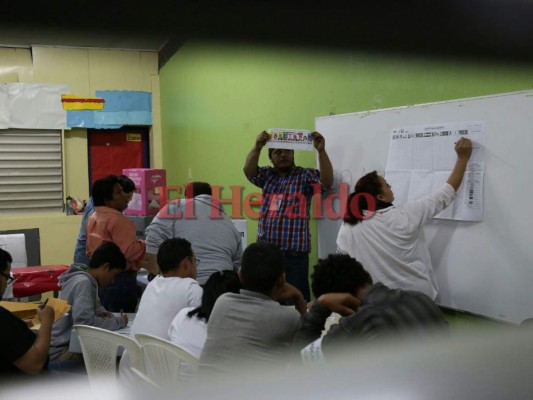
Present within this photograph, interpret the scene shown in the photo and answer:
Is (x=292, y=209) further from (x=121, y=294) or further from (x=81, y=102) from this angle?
(x=81, y=102)

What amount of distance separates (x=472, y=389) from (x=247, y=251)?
1.55 m

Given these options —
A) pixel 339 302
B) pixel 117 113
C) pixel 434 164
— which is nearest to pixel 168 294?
pixel 339 302

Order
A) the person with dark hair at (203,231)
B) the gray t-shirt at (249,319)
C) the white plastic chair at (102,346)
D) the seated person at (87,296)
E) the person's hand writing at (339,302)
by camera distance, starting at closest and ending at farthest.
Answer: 1. the person's hand writing at (339,302)
2. the gray t-shirt at (249,319)
3. the white plastic chair at (102,346)
4. the seated person at (87,296)
5. the person with dark hair at (203,231)

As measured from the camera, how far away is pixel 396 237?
2484mm

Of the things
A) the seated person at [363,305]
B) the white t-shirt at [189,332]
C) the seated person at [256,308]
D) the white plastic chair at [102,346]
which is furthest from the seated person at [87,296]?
the seated person at [363,305]

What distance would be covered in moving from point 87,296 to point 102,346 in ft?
1.20

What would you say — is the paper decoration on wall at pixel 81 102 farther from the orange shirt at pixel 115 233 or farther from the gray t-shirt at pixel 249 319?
the gray t-shirt at pixel 249 319

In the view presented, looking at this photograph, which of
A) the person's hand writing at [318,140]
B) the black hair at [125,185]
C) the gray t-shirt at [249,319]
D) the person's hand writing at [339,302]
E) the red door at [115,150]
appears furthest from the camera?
the red door at [115,150]

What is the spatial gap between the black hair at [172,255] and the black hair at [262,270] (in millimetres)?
689

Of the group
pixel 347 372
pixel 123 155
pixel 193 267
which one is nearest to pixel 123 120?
pixel 123 155

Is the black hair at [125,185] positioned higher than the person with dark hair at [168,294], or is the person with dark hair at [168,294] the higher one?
the black hair at [125,185]

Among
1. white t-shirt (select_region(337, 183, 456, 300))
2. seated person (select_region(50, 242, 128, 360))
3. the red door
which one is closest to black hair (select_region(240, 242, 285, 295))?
white t-shirt (select_region(337, 183, 456, 300))

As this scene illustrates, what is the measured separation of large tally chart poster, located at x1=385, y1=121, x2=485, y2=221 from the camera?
8.03 feet

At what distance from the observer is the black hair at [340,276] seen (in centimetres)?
172
